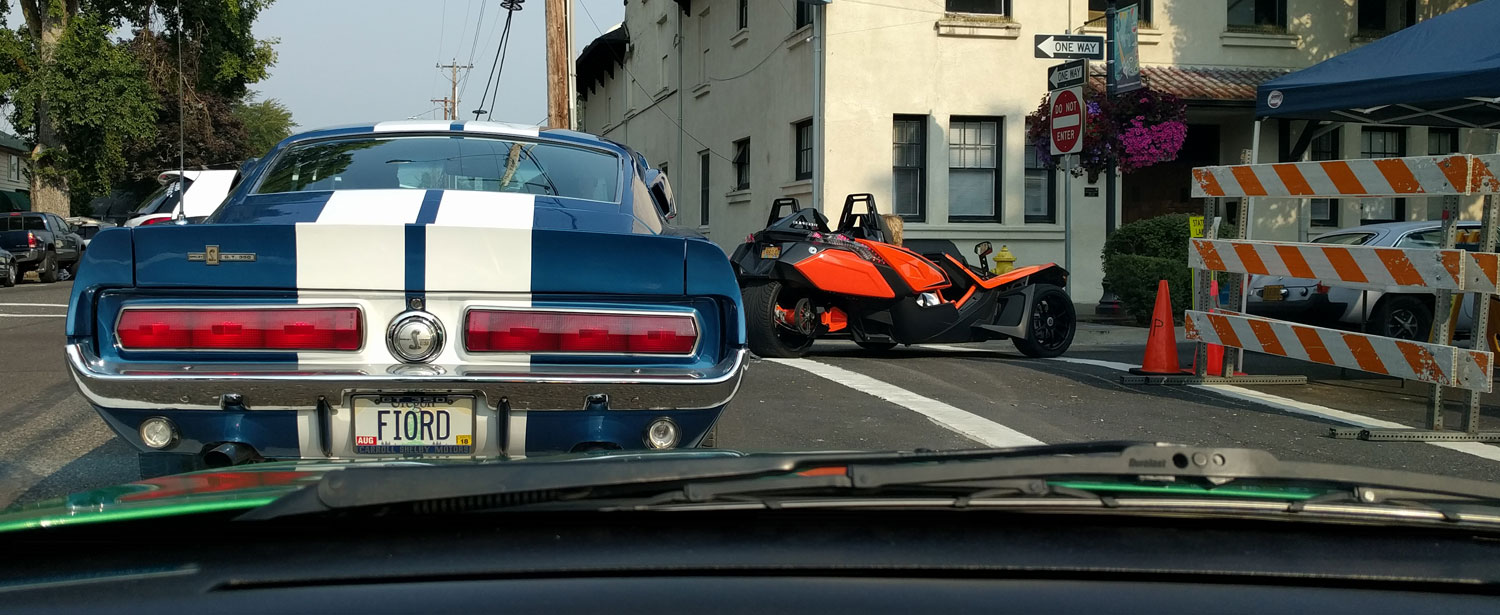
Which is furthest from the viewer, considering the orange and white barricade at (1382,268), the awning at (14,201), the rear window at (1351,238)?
the awning at (14,201)

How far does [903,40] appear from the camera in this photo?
19531mm

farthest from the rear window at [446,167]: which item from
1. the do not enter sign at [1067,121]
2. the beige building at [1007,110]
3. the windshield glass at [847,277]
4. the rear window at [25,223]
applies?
the rear window at [25,223]

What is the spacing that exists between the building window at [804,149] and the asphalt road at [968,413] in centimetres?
984

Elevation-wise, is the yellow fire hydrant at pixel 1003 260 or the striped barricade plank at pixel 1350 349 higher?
the yellow fire hydrant at pixel 1003 260

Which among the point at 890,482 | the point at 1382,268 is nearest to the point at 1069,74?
the point at 1382,268

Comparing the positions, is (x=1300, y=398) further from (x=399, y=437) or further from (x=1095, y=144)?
(x=1095, y=144)

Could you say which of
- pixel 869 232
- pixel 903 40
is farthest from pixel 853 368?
pixel 903 40

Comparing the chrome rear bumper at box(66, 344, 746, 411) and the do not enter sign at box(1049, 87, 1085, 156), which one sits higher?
the do not enter sign at box(1049, 87, 1085, 156)

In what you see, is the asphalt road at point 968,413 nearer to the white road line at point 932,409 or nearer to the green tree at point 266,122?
the white road line at point 932,409

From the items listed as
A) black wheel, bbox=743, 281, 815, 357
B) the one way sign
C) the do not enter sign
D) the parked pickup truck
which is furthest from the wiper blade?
the parked pickup truck

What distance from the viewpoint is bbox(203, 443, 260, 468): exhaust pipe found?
3.67 meters

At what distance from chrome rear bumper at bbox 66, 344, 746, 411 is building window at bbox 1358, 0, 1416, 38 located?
67.5ft

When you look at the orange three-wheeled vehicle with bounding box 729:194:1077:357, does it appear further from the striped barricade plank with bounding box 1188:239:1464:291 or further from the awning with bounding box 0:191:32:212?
the awning with bounding box 0:191:32:212

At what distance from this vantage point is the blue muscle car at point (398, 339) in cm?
367
